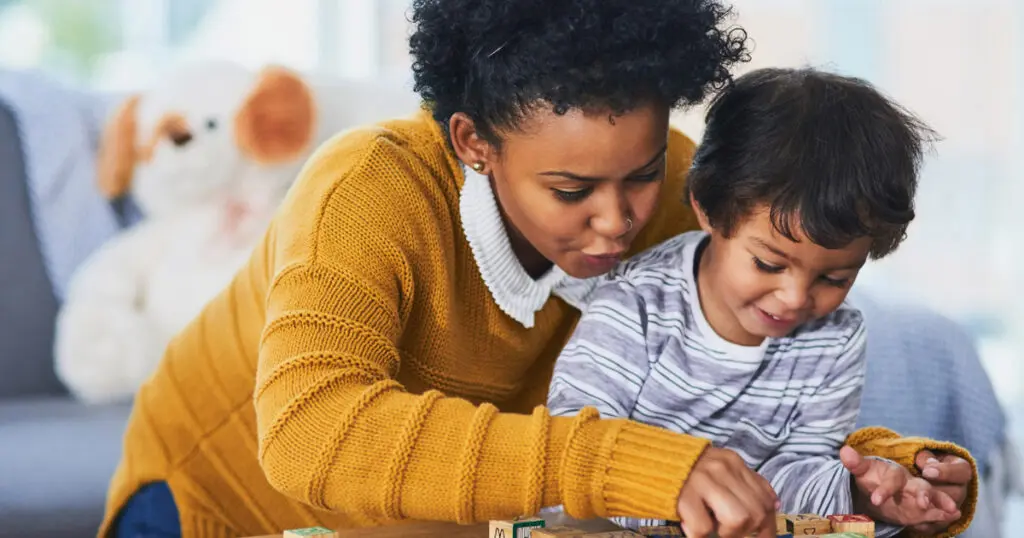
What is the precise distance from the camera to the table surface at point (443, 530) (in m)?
0.94

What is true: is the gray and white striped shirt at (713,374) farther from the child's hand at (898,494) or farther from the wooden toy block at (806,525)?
the wooden toy block at (806,525)

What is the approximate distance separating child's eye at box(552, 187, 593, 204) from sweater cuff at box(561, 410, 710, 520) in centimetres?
26

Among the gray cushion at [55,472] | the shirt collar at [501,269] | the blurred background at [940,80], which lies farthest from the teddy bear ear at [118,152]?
the shirt collar at [501,269]

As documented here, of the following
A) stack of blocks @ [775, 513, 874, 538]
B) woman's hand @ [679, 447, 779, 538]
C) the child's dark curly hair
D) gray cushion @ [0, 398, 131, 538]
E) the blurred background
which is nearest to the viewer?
woman's hand @ [679, 447, 779, 538]

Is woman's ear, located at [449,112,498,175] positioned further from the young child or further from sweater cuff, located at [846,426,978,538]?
sweater cuff, located at [846,426,978,538]

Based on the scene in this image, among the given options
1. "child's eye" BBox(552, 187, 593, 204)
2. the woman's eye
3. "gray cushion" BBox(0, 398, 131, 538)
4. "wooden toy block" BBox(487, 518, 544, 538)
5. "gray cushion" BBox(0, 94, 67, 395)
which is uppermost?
the woman's eye

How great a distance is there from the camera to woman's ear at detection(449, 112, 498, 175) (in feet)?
3.63

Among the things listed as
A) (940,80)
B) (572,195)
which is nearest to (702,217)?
(572,195)

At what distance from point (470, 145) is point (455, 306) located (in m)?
0.17

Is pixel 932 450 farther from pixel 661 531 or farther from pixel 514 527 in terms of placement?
pixel 514 527

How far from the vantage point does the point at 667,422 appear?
3.94 feet

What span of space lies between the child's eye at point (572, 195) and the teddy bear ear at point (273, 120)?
3.97 ft

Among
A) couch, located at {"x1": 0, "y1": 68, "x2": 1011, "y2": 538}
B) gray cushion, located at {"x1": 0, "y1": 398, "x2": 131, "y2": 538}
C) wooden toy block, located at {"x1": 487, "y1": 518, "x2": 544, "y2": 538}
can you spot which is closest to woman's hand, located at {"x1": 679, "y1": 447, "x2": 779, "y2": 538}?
wooden toy block, located at {"x1": 487, "y1": 518, "x2": 544, "y2": 538}

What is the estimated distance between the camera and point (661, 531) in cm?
90
